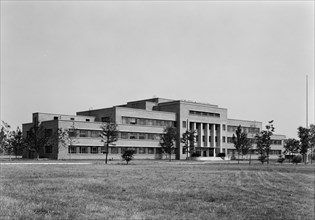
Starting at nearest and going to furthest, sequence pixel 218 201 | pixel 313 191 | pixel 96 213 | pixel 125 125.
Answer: pixel 96 213 → pixel 218 201 → pixel 313 191 → pixel 125 125

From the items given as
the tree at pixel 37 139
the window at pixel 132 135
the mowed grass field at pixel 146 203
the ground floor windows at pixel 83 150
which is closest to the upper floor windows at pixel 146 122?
the window at pixel 132 135

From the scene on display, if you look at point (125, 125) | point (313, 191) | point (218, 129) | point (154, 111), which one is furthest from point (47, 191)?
point (218, 129)

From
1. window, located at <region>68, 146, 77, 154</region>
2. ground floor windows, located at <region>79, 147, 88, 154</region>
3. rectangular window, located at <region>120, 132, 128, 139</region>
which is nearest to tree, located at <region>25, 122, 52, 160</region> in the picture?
window, located at <region>68, 146, 77, 154</region>

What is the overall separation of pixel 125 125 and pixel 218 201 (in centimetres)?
6950

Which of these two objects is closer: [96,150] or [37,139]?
[37,139]

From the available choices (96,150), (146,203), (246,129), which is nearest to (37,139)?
(96,150)

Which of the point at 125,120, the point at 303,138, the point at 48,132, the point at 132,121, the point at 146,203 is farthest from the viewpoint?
the point at 132,121

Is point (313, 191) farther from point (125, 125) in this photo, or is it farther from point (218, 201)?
point (125, 125)

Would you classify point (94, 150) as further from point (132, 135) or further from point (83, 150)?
point (132, 135)

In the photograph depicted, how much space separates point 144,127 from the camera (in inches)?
3447

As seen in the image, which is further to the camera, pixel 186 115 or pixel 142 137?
pixel 186 115

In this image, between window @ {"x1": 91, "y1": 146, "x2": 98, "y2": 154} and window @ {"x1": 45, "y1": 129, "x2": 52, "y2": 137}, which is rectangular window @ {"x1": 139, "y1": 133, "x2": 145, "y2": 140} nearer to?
window @ {"x1": 91, "y1": 146, "x2": 98, "y2": 154}

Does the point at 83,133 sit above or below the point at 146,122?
below

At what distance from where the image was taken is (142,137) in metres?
87.3
